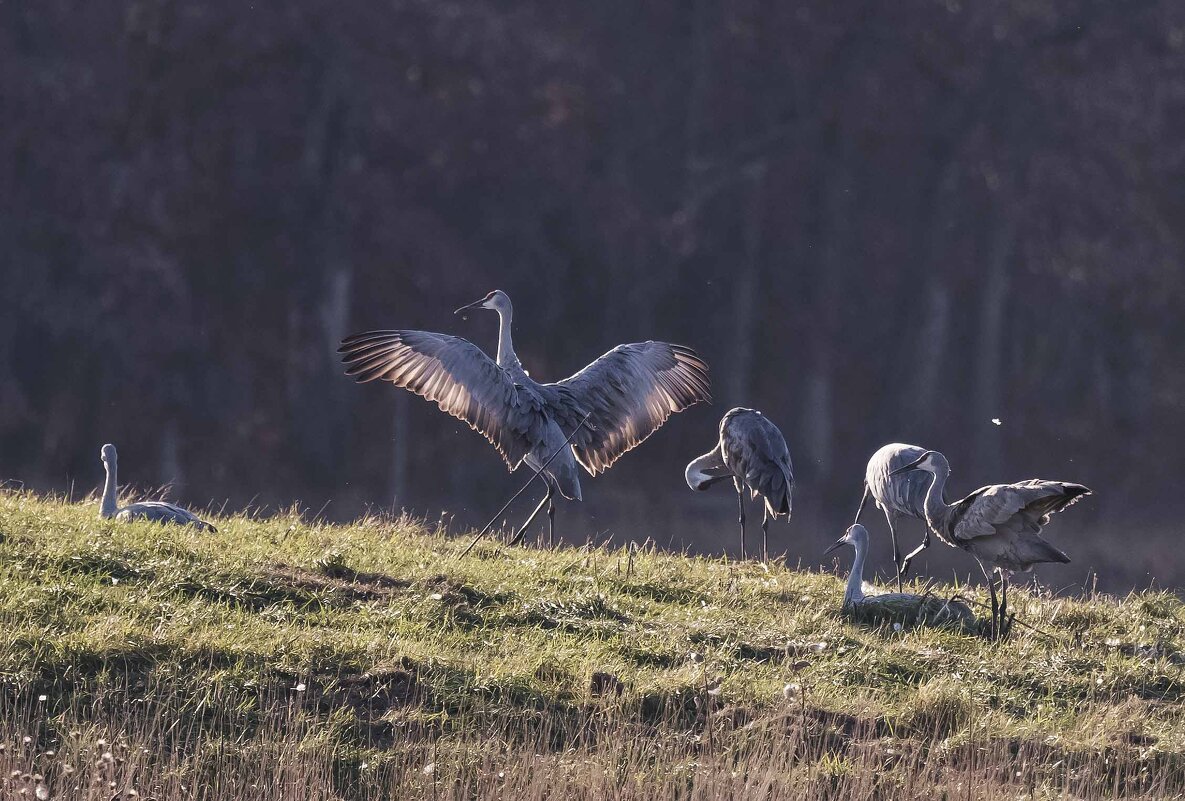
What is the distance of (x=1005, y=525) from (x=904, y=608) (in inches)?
30.5

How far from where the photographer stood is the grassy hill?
25.7ft

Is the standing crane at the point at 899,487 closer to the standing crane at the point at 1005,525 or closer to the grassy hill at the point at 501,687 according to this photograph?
the standing crane at the point at 1005,525

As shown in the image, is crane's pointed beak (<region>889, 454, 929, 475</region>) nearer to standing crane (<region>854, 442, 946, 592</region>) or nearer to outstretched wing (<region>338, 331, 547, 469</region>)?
standing crane (<region>854, 442, 946, 592</region>)

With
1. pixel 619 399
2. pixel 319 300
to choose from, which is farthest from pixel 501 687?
pixel 319 300

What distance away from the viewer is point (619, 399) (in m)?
13.6

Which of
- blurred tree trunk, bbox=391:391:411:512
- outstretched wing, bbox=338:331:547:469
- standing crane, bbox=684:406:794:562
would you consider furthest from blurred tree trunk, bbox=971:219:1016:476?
outstretched wing, bbox=338:331:547:469

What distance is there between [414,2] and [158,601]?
17.5 metres

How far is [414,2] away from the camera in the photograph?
25.4 meters

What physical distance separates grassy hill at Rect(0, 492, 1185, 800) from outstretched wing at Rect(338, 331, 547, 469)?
189cm

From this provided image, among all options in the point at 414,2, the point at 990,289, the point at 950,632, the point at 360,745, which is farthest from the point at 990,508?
the point at 990,289

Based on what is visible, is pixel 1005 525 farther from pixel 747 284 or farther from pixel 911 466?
pixel 747 284

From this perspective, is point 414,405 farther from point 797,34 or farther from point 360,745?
point 360,745

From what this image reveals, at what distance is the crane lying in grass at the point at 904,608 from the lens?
1049 centimetres

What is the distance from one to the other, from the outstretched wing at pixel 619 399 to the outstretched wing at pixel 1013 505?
3.50 metres
